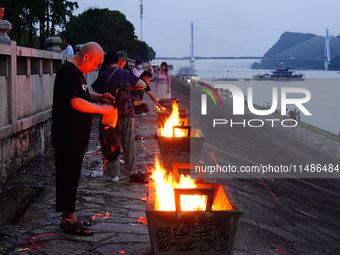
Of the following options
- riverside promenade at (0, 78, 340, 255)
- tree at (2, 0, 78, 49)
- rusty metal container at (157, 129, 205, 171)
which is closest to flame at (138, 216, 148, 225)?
riverside promenade at (0, 78, 340, 255)

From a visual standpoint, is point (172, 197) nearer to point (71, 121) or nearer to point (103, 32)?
point (71, 121)

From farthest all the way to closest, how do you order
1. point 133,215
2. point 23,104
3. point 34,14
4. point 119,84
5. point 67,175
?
point 34,14
point 23,104
point 119,84
point 133,215
point 67,175

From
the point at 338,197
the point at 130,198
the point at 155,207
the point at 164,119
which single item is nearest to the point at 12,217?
the point at 130,198

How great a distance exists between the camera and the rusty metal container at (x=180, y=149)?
30.8 feet

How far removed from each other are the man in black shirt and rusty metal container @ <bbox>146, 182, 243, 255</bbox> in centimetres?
113

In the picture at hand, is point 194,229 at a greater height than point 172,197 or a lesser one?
lesser

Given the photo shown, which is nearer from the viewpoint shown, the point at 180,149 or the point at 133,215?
the point at 133,215

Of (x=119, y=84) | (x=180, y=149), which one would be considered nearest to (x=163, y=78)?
(x=180, y=149)

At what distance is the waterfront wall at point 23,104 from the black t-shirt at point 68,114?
113 inches

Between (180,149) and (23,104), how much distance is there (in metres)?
3.07

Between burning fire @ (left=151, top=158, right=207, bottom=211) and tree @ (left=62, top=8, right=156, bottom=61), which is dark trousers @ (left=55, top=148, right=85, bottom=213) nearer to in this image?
burning fire @ (left=151, top=158, right=207, bottom=211)

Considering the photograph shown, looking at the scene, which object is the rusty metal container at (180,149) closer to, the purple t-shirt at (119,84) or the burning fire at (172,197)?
the purple t-shirt at (119,84)

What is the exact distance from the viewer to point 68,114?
17.1 ft

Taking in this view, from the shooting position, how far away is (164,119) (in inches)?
480
